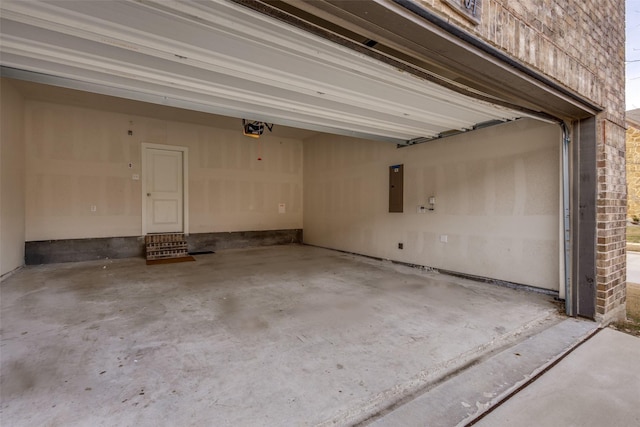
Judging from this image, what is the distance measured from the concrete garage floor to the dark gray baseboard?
1.20 m

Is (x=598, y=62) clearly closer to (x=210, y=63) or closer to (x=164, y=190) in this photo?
(x=210, y=63)

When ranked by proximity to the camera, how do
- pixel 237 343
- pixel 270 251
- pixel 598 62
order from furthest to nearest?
1. pixel 270 251
2. pixel 598 62
3. pixel 237 343

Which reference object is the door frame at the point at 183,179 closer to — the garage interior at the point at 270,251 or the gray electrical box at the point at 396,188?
the garage interior at the point at 270,251

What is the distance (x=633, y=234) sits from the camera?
305 inches

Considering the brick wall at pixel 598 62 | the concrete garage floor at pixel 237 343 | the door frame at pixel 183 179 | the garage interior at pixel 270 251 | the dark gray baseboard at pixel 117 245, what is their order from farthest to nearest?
the door frame at pixel 183 179, the dark gray baseboard at pixel 117 245, the brick wall at pixel 598 62, the garage interior at pixel 270 251, the concrete garage floor at pixel 237 343

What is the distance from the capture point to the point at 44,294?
3697 mm

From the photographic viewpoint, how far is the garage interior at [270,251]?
181 cm

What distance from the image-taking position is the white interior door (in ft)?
21.8

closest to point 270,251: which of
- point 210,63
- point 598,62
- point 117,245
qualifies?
point 117,245

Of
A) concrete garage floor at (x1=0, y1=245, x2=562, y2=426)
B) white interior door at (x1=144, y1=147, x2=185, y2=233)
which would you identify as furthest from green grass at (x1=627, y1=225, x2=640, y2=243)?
white interior door at (x1=144, y1=147, x2=185, y2=233)

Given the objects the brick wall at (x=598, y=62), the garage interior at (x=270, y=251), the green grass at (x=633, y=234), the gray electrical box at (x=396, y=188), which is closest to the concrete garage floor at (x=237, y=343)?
the garage interior at (x=270, y=251)

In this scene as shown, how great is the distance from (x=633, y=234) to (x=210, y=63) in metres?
10.6

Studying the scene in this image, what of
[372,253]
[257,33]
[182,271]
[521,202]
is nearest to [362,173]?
[372,253]

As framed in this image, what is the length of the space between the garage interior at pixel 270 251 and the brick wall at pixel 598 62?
172mm
